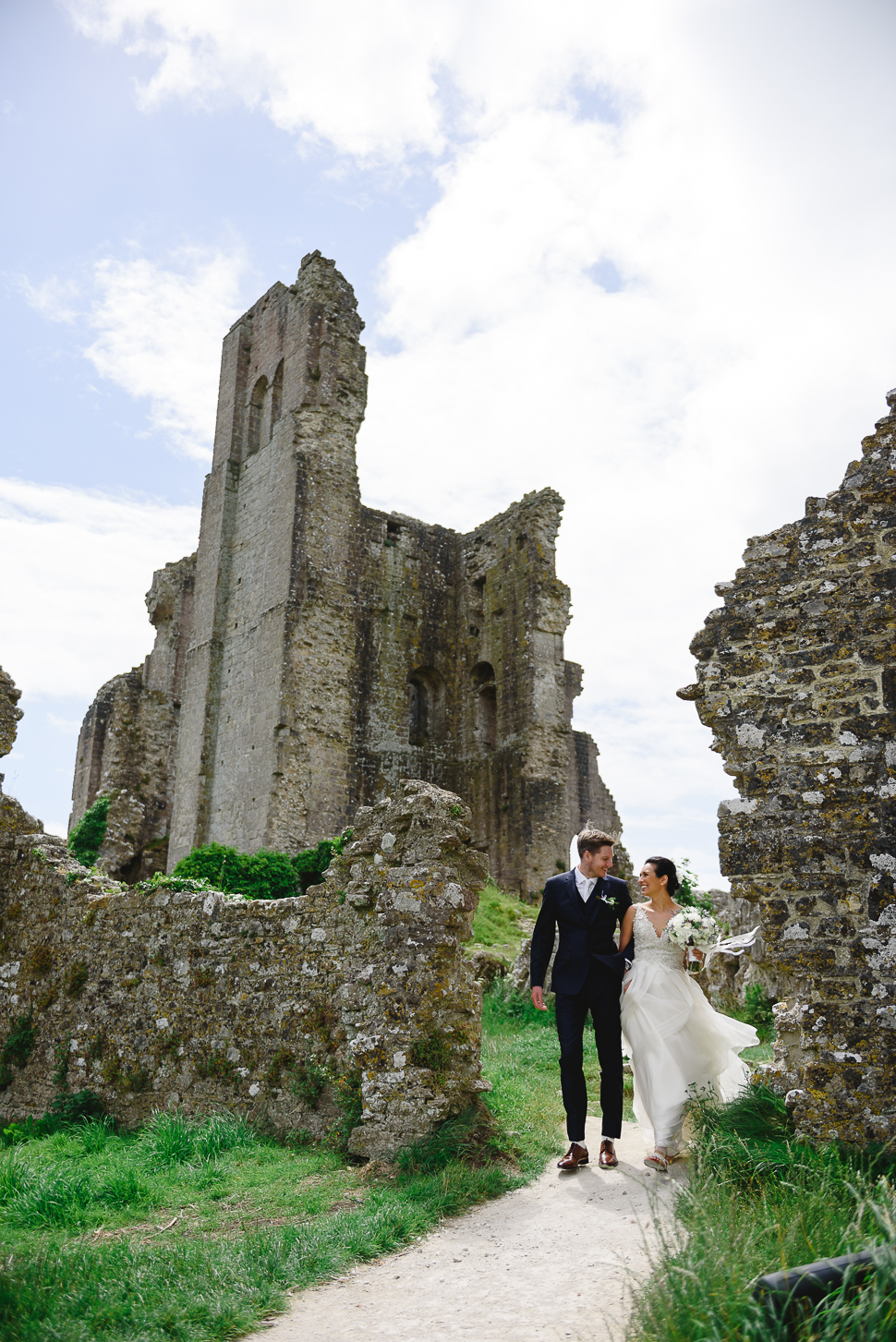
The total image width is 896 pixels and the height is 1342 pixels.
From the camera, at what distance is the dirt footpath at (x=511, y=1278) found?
3447 mm

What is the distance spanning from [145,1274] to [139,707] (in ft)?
73.7

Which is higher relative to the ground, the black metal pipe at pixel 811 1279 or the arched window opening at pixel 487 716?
the arched window opening at pixel 487 716

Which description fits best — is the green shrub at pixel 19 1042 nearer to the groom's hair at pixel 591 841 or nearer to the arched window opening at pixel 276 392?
the groom's hair at pixel 591 841

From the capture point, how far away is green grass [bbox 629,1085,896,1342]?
266 cm

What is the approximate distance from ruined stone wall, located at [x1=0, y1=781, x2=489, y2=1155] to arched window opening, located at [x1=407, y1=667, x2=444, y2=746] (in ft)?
45.8

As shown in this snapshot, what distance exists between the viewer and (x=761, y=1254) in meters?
3.21

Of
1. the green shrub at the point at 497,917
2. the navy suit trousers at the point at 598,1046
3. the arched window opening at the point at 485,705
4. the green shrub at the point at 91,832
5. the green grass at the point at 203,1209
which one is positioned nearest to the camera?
the green grass at the point at 203,1209

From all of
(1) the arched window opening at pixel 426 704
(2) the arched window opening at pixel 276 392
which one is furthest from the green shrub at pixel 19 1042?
(2) the arched window opening at pixel 276 392

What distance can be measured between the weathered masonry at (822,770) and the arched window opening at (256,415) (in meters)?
18.8

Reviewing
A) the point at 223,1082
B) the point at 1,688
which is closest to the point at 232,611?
the point at 1,688

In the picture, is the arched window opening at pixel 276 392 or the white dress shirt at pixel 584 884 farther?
the arched window opening at pixel 276 392

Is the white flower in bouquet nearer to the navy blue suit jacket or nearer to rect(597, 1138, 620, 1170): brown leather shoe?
the navy blue suit jacket

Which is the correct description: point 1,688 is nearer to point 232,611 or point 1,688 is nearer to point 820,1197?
point 820,1197

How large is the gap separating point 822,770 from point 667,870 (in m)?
1.31
